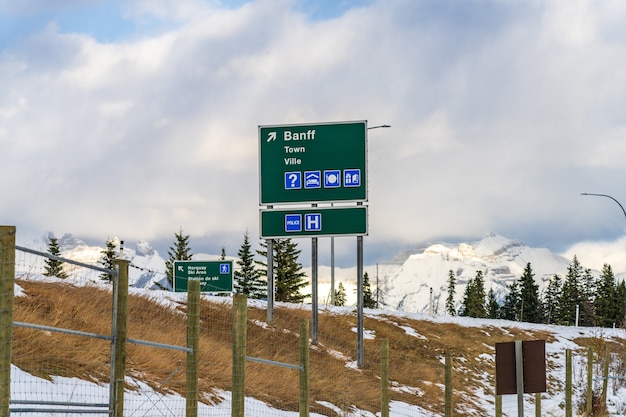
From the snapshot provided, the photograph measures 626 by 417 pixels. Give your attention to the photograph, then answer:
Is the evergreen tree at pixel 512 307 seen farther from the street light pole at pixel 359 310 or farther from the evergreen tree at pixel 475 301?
the street light pole at pixel 359 310

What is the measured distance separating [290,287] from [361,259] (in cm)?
4401

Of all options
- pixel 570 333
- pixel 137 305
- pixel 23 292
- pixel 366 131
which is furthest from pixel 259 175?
pixel 570 333

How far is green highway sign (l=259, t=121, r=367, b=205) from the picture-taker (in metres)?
33.8

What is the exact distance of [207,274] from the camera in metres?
39.8

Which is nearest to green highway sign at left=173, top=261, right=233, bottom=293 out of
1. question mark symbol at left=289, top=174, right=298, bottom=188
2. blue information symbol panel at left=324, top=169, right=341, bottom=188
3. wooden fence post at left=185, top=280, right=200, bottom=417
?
question mark symbol at left=289, top=174, right=298, bottom=188

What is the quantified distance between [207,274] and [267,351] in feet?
28.2

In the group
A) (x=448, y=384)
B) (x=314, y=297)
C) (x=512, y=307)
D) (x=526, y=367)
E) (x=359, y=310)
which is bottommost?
(x=512, y=307)

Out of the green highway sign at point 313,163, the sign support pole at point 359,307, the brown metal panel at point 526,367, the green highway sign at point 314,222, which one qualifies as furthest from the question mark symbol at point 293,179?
the brown metal panel at point 526,367

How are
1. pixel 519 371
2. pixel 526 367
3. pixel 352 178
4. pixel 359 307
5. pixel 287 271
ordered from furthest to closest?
pixel 287 271, pixel 359 307, pixel 352 178, pixel 526 367, pixel 519 371

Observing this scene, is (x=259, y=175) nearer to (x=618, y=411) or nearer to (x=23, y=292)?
(x=23, y=292)

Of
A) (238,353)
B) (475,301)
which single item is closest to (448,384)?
(238,353)

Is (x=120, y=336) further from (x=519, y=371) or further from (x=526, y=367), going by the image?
(x=526, y=367)

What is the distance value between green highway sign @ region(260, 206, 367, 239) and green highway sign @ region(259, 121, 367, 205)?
0.41m

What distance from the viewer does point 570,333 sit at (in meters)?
55.9
